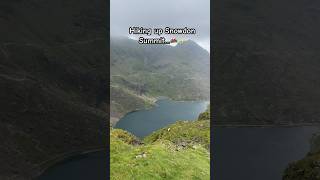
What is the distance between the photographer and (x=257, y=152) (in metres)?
43.5

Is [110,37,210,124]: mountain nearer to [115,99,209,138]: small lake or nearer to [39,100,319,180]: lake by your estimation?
[115,99,209,138]: small lake

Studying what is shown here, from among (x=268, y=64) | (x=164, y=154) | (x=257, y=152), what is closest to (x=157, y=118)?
(x=257, y=152)

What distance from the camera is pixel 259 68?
255 ft

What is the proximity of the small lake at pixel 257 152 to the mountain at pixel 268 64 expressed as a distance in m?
9.94

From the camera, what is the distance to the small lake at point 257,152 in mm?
37406

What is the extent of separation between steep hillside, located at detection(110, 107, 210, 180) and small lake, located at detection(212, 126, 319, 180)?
5.49ft

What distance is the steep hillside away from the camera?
1382 inches

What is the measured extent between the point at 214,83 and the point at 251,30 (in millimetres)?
12187

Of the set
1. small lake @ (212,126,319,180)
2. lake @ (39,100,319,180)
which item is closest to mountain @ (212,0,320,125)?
lake @ (39,100,319,180)

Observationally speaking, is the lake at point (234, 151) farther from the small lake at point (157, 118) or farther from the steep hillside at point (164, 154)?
the steep hillside at point (164, 154)
